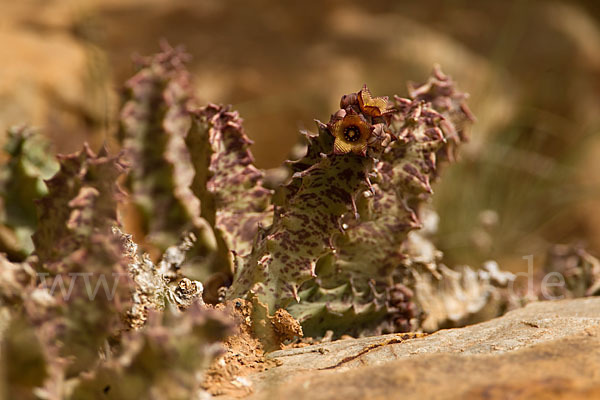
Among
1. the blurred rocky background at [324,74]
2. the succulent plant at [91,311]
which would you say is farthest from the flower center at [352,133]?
the blurred rocky background at [324,74]

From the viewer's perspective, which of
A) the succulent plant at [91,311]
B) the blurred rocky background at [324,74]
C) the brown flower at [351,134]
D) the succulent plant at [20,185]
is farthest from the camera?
the blurred rocky background at [324,74]

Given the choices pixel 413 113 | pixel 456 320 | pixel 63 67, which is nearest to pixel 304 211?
pixel 413 113

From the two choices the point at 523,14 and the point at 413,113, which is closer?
the point at 413,113

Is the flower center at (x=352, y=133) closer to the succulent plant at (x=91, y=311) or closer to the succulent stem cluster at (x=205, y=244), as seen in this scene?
the succulent stem cluster at (x=205, y=244)

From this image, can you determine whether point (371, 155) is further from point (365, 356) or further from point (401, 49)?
point (401, 49)

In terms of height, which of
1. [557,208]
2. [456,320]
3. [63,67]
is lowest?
[456,320]

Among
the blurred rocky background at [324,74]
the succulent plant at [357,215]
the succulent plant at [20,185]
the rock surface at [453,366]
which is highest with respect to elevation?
the blurred rocky background at [324,74]

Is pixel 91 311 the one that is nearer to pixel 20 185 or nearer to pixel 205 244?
pixel 205 244

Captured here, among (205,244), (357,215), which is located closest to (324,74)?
(205,244)
